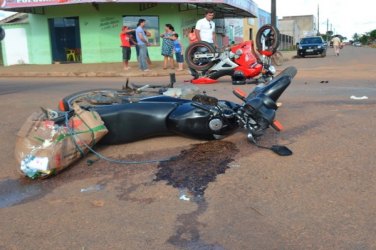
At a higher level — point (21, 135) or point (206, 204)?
point (21, 135)

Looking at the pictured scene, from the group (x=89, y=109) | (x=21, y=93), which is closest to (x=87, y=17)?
(x=21, y=93)

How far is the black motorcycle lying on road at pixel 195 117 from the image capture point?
183 inches

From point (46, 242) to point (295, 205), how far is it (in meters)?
1.87

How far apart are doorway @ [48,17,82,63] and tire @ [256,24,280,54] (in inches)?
568

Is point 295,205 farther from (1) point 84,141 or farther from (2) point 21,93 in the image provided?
(2) point 21,93

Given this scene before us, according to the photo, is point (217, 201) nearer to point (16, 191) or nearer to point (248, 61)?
point (16, 191)

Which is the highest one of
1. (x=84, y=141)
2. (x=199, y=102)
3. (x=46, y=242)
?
(x=199, y=102)

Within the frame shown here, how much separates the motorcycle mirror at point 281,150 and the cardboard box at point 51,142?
1.90m

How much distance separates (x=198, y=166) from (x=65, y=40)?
2135cm

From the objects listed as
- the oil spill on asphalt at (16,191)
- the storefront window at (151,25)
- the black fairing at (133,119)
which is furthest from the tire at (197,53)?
the storefront window at (151,25)

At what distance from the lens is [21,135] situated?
4258mm

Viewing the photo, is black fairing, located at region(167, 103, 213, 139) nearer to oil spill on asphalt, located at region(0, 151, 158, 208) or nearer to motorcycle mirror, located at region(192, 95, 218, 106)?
motorcycle mirror, located at region(192, 95, 218, 106)

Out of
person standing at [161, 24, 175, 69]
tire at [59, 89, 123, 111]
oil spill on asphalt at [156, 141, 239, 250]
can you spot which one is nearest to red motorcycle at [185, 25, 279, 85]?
tire at [59, 89, 123, 111]

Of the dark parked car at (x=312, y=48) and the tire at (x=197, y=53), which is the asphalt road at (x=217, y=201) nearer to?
the tire at (x=197, y=53)
